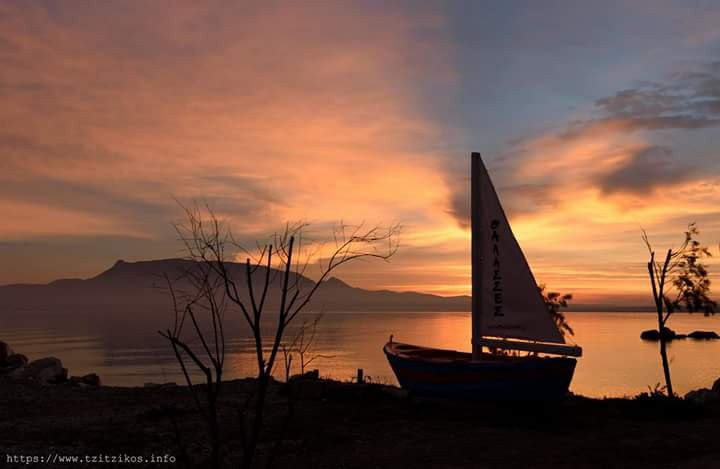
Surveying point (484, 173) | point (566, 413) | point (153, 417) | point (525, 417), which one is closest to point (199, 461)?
point (153, 417)

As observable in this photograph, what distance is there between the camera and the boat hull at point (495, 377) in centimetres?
1557

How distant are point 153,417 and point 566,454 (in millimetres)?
9857

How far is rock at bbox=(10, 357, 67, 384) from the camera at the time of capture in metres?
23.1

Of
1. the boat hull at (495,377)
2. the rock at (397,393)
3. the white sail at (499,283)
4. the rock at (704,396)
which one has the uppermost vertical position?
the white sail at (499,283)

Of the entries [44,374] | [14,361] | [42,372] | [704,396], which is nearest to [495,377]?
[704,396]

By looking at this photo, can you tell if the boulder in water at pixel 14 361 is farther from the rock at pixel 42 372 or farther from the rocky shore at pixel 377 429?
the rocky shore at pixel 377 429

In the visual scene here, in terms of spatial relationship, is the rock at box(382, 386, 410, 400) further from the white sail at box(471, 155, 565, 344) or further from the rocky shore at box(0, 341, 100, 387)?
the rocky shore at box(0, 341, 100, 387)

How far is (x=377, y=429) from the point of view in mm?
14367

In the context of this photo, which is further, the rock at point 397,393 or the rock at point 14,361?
the rock at point 14,361

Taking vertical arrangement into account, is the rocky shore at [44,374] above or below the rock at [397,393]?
below

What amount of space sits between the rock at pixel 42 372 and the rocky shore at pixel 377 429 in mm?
3431

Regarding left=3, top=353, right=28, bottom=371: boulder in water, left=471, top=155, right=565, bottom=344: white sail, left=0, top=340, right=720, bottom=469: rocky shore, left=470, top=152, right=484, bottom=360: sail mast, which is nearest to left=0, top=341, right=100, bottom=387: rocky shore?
left=3, top=353, right=28, bottom=371: boulder in water

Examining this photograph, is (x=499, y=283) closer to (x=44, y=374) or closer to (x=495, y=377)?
(x=495, y=377)

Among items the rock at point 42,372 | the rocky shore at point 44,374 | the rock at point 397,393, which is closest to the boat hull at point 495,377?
the rock at point 397,393
